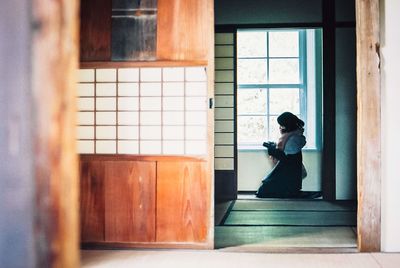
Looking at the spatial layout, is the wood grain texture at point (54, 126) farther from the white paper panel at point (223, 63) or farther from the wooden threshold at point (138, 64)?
the white paper panel at point (223, 63)

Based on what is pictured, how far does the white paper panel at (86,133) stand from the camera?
11.8 ft

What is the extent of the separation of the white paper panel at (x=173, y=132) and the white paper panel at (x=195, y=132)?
0.04m

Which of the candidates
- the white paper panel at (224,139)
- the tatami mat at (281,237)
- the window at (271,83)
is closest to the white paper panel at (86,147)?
the tatami mat at (281,237)

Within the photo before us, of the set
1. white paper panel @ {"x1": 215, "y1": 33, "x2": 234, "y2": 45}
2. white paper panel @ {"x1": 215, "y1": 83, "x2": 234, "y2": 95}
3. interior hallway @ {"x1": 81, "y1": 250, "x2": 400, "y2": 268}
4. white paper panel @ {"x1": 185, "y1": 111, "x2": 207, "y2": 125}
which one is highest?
white paper panel @ {"x1": 215, "y1": 33, "x2": 234, "y2": 45}

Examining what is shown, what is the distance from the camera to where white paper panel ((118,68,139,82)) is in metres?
3.54

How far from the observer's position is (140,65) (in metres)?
3.52

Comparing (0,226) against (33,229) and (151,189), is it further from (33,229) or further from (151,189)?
(151,189)

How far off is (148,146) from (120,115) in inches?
12.6

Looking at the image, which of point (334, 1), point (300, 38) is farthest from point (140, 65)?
point (300, 38)

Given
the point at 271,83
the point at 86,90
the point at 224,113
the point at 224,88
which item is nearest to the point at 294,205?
the point at 224,113

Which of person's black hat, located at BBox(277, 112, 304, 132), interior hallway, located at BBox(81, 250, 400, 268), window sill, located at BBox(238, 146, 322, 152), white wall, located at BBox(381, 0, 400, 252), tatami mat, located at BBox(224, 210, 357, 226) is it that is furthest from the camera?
window sill, located at BBox(238, 146, 322, 152)

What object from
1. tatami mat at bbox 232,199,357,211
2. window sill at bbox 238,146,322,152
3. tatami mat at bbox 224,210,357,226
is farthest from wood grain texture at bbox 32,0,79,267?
window sill at bbox 238,146,322,152

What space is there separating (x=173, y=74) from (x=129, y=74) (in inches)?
13.2

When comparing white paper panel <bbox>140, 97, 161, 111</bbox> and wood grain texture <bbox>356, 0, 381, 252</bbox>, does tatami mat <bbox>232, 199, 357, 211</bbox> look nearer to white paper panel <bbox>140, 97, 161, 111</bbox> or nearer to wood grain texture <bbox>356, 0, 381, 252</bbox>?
wood grain texture <bbox>356, 0, 381, 252</bbox>
